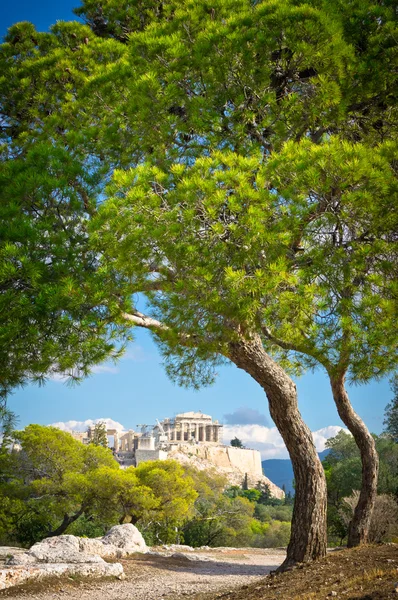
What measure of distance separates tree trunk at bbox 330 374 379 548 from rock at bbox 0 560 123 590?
10.8 ft

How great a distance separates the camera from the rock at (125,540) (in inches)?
399

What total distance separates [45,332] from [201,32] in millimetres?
3275

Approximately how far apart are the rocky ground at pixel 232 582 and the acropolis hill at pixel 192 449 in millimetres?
46064

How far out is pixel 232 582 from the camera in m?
7.14

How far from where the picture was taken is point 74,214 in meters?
5.38

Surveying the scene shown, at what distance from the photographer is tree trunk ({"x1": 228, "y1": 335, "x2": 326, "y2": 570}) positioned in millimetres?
5605

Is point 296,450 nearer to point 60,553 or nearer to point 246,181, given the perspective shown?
point 246,181

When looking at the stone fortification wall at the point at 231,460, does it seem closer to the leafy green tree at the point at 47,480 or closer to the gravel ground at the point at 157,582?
the leafy green tree at the point at 47,480

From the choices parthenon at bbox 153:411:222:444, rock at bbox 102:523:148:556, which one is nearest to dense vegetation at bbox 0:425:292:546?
rock at bbox 102:523:148:556

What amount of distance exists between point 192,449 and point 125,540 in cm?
5863

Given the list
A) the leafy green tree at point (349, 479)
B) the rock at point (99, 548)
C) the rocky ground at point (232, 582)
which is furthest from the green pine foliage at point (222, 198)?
the leafy green tree at point (349, 479)

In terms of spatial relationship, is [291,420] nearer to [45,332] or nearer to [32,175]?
[45,332]

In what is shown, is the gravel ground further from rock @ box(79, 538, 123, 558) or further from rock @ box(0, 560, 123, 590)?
rock @ box(79, 538, 123, 558)

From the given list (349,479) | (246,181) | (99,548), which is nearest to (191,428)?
(349,479)
